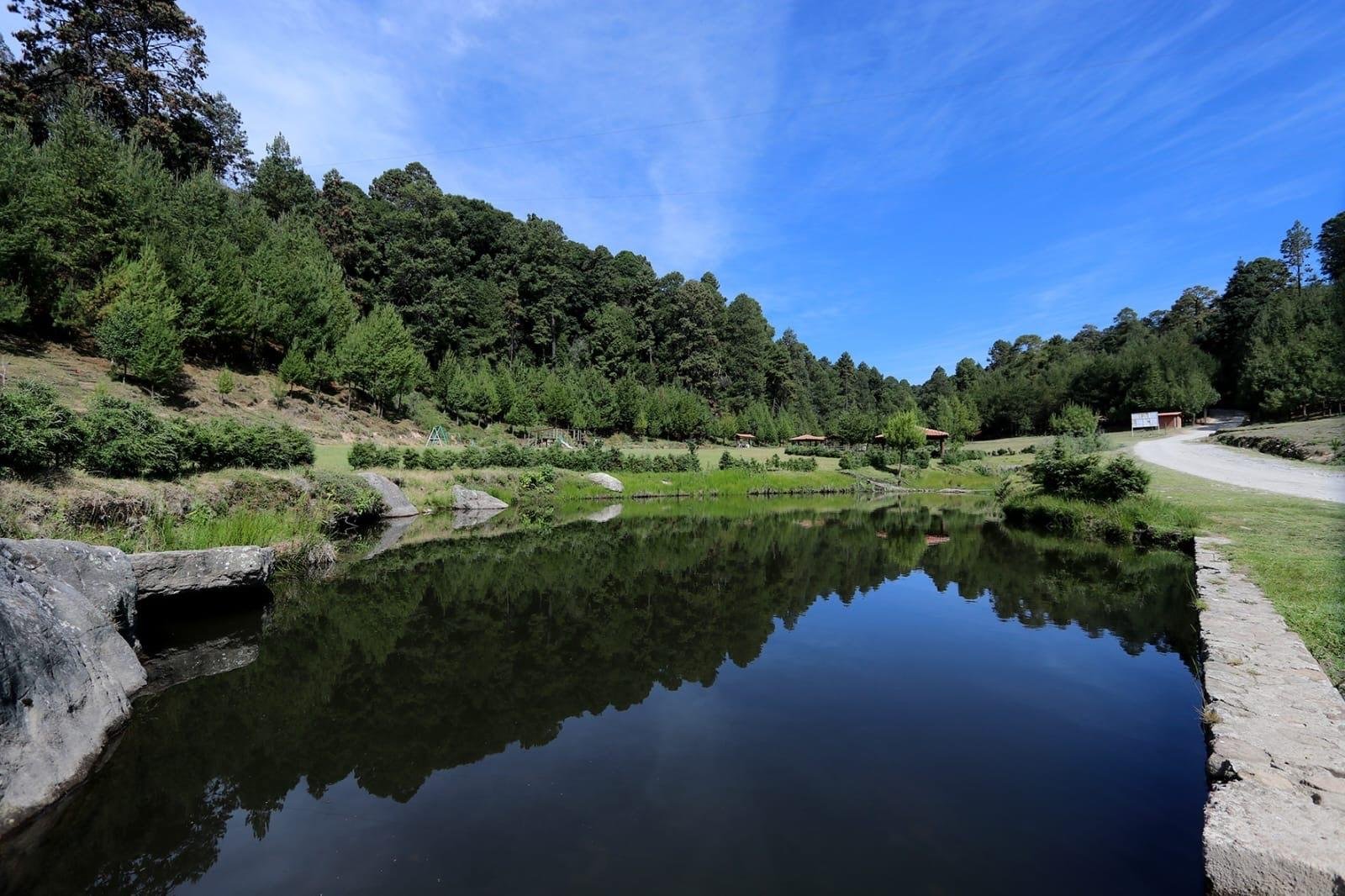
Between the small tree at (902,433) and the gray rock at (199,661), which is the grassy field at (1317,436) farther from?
the gray rock at (199,661)

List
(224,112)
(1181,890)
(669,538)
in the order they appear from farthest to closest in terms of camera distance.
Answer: (224,112) < (669,538) < (1181,890)

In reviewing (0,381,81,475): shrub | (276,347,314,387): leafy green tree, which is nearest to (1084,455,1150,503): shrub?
(0,381,81,475): shrub

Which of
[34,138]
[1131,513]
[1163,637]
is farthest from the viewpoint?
[34,138]

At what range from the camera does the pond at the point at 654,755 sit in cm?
375

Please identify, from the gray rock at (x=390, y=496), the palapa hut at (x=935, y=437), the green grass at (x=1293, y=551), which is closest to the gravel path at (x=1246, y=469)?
the green grass at (x=1293, y=551)

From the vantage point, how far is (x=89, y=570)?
21.1ft

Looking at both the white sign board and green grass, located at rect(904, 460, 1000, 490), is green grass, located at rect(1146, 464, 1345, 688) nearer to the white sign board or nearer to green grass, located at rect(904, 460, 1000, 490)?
green grass, located at rect(904, 460, 1000, 490)

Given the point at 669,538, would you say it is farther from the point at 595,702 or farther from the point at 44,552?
the point at 44,552

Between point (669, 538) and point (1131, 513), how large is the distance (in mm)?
13010

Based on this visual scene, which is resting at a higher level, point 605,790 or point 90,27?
point 90,27

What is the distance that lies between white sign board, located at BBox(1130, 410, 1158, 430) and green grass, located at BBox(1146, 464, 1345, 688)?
4650 centimetres

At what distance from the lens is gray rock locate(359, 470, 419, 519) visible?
66.8 feet

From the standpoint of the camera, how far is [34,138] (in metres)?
33.3

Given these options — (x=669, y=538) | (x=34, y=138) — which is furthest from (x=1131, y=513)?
(x=34, y=138)
